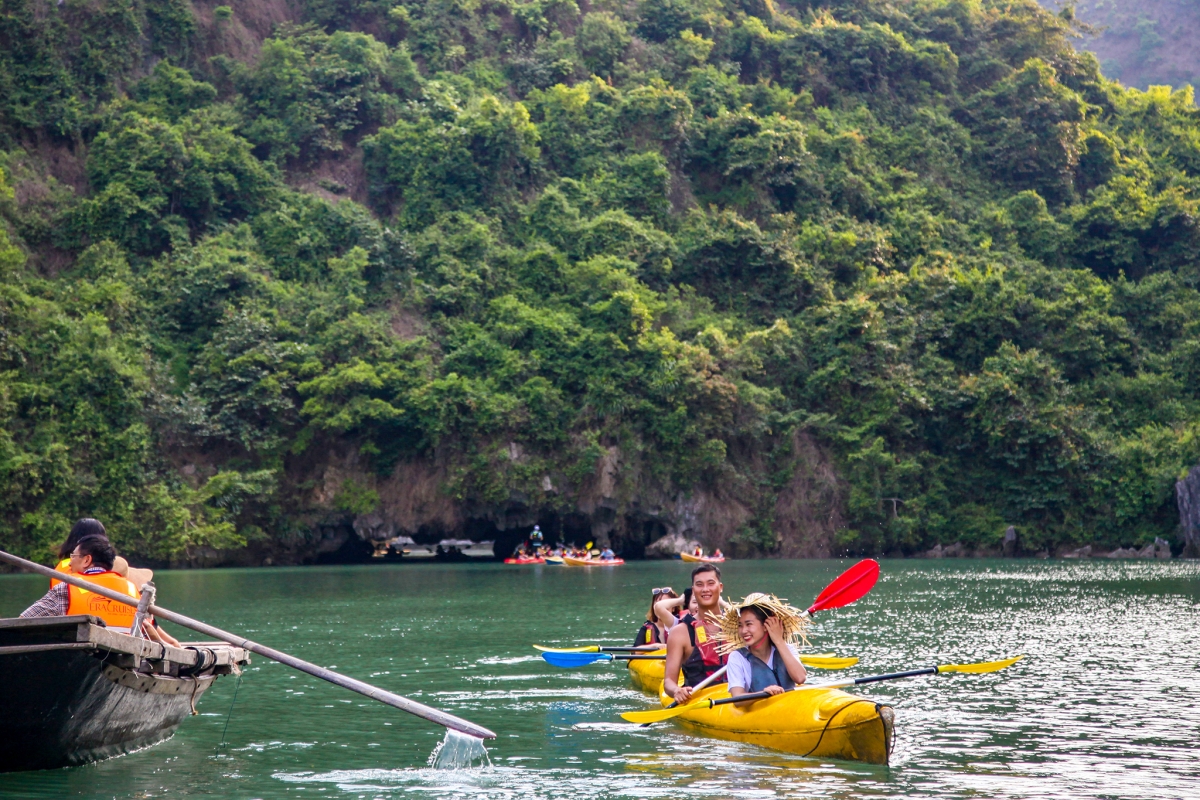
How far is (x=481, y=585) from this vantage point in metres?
30.3

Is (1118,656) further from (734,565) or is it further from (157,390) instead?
(157,390)

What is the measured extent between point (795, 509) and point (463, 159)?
59.8 ft

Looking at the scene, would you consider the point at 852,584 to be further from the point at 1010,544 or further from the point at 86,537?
the point at 1010,544

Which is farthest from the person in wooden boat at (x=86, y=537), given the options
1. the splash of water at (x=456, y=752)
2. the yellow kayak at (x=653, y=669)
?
the yellow kayak at (x=653, y=669)

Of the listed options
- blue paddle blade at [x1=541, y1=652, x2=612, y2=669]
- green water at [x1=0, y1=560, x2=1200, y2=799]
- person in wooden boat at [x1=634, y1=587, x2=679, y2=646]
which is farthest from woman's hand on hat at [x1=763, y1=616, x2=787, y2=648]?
blue paddle blade at [x1=541, y1=652, x2=612, y2=669]

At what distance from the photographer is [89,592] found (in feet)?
28.5

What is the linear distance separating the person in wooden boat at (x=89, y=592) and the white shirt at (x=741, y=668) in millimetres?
4183

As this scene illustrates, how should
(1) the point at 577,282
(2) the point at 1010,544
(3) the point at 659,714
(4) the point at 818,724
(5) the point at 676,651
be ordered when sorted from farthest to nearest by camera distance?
(1) the point at 577,282 < (2) the point at 1010,544 < (5) the point at 676,651 < (3) the point at 659,714 < (4) the point at 818,724

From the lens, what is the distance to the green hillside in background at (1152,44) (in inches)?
3452

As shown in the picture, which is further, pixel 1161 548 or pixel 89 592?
pixel 1161 548

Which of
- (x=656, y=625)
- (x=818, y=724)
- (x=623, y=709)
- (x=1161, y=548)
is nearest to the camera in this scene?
(x=818, y=724)

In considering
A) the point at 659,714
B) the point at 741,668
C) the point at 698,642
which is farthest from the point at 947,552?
the point at 741,668

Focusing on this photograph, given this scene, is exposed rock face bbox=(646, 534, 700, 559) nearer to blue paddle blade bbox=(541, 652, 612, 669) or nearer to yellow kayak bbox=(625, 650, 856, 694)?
yellow kayak bbox=(625, 650, 856, 694)

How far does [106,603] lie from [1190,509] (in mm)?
37187
